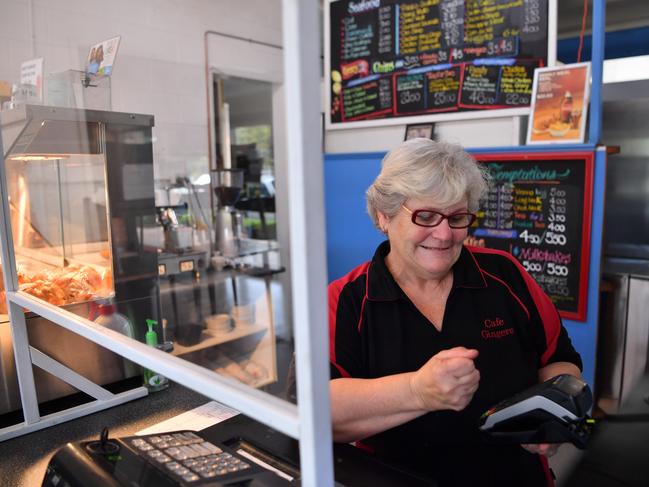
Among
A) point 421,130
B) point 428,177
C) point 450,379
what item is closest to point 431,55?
point 421,130

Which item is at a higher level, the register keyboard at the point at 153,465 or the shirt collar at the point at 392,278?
the shirt collar at the point at 392,278

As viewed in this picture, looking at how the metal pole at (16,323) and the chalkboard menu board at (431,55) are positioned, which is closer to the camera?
the metal pole at (16,323)

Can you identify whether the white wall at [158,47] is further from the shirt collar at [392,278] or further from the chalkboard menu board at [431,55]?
the chalkboard menu board at [431,55]

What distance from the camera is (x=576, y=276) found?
2.62 m

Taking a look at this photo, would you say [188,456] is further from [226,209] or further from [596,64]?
[226,209]

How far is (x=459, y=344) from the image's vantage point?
1.30 meters

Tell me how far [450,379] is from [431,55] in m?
2.66

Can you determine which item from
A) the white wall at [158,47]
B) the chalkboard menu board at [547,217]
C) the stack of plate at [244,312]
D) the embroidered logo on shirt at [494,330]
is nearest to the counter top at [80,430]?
the white wall at [158,47]

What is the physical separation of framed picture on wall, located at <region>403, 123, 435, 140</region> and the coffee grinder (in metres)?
1.32

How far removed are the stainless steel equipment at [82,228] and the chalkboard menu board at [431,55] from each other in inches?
85.6

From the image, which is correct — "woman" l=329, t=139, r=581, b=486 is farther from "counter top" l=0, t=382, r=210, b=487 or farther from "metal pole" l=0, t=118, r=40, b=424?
"metal pole" l=0, t=118, r=40, b=424

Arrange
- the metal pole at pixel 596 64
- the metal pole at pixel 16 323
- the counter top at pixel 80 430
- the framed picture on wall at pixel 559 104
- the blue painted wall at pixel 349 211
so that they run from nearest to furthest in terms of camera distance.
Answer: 1. the counter top at pixel 80 430
2. the metal pole at pixel 16 323
3. the metal pole at pixel 596 64
4. the framed picture on wall at pixel 559 104
5. the blue painted wall at pixel 349 211

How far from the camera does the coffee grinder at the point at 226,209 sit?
154 inches

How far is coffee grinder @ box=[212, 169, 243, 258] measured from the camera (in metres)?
3.91
